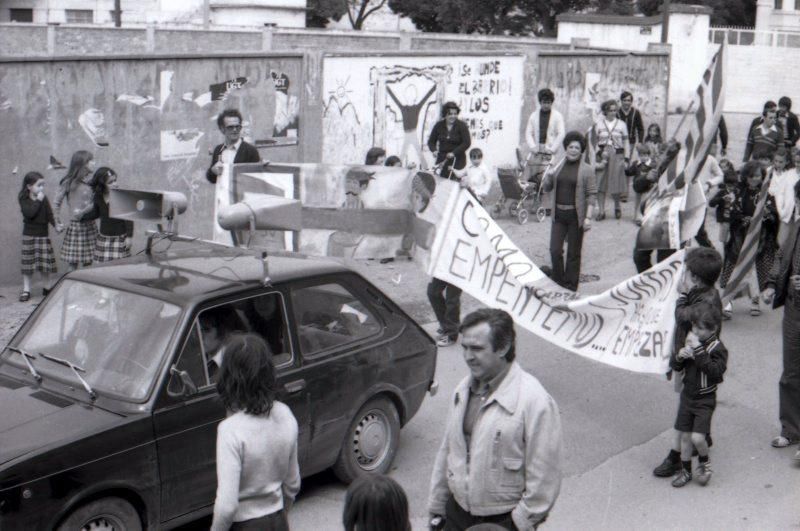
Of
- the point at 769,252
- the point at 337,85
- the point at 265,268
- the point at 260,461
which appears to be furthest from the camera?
the point at 337,85

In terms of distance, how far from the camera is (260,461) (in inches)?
176

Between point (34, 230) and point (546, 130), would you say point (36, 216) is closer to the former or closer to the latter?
point (34, 230)

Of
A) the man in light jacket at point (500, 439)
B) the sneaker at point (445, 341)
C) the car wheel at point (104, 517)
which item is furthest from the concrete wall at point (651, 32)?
the man in light jacket at point (500, 439)

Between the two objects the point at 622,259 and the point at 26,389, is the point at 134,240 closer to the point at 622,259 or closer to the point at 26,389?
the point at 622,259

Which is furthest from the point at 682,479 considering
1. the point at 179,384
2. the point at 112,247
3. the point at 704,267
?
the point at 112,247

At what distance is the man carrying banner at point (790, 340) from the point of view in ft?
25.1

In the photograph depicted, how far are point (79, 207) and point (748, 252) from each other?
22.5 feet

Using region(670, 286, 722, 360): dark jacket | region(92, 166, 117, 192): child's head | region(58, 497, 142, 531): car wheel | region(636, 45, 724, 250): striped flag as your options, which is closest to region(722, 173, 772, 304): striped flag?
region(636, 45, 724, 250): striped flag

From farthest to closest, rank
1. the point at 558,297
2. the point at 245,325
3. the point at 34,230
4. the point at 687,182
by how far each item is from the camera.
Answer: the point at 34,230 → the point at 687,182 → the point at 558,297 → the point at 245,325

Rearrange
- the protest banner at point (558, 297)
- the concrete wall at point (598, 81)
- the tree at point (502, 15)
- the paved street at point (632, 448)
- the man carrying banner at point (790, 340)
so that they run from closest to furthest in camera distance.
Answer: the paved street at point (632, 448)
the man carrying banner at point (790, 340)
the protest banner at point (558, 297)
the concrete wall at point (598, 81)
the tree at point (502, 15)

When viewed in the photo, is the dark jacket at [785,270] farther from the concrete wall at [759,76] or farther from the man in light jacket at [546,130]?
the concrete wall at [759,76]

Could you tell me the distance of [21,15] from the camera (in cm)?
5341

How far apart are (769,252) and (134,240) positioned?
7381 mm

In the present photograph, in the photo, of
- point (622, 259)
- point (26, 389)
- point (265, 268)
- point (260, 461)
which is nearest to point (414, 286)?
point (622, 259)
